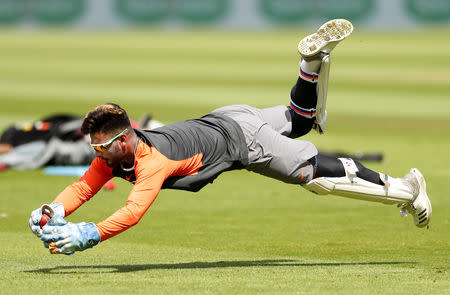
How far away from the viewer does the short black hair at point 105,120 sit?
650 cm

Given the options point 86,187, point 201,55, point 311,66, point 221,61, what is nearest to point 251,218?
point 311,66

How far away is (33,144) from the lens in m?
14.4

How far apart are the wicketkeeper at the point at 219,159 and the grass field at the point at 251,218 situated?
43 centimetres

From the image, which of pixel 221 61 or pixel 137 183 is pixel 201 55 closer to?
pixel 221 61

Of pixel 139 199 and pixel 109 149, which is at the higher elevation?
pixel 109 149

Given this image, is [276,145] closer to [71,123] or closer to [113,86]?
[71,123]

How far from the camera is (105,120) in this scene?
256 inches

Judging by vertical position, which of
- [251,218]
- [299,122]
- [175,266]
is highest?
[299,122]

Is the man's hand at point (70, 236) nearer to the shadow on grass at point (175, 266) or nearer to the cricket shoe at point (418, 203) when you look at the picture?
the shadow on grass at point (175, 266)

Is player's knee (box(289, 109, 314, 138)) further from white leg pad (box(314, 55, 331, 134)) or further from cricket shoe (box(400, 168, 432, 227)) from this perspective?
cricket shoe (box(400, 168, 432, 227))

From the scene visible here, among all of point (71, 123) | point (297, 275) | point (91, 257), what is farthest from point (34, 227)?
point (71, 123)

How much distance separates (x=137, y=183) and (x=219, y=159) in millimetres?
→ 804

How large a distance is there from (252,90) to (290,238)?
63.9 feet

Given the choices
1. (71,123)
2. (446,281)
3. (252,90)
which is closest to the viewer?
(446,281)
